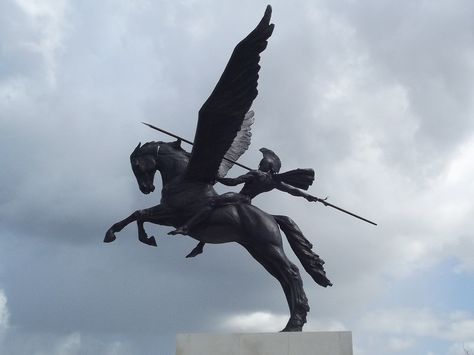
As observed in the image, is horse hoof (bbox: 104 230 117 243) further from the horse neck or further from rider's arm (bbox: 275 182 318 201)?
rider's arm (bbox: 275 182 318 201)

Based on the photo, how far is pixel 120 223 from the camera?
A: 763 cm

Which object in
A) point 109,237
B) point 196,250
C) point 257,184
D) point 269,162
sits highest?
point 269,162

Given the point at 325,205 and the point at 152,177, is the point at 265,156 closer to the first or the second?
the point at 325,205

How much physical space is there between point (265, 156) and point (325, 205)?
1032 mm

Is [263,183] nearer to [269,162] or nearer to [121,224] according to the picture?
[269,162]

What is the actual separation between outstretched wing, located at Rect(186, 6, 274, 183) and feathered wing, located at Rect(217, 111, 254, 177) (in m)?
0.60

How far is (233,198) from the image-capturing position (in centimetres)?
755

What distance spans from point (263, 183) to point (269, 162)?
336mm

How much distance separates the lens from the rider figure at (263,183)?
7.49 m

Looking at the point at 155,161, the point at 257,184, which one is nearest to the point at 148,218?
the point at 155,161

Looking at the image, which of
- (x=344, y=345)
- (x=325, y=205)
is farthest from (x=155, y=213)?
(x=344, y=345)

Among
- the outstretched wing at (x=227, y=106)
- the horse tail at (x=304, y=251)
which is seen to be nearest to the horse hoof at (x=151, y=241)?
the outstretched wing at (x=227, y=106)

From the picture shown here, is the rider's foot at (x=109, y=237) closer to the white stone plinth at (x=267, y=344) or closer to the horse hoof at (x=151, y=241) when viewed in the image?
the horse hoof at (x=151, y=241)

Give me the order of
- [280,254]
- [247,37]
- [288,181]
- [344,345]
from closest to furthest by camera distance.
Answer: [344,345] → [247,37] → [280,254] → [288,181]
